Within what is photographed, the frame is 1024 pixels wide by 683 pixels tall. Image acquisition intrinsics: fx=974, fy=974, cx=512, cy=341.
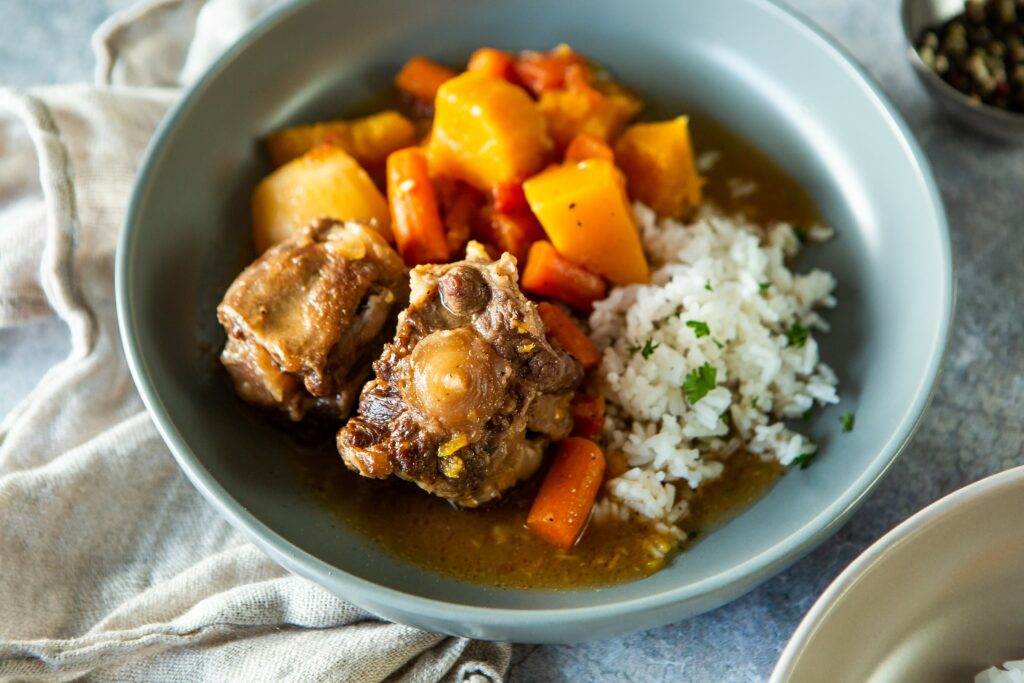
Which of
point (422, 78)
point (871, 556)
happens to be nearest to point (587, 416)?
point (871, 556)

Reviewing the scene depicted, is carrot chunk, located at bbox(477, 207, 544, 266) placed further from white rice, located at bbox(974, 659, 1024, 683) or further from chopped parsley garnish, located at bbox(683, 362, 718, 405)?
white rice, located at bbox(974, 659, 1024, 683)

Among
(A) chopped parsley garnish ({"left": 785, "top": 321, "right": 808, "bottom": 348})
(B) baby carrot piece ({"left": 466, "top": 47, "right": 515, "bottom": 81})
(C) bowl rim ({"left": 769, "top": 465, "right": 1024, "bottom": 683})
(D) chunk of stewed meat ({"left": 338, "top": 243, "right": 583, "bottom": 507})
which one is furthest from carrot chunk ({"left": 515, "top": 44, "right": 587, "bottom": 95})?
(C) bowl rim ({"left": 769, "top": 465, "right": 1024, "bottom": 683})

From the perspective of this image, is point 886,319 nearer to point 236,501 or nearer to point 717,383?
point 717,383

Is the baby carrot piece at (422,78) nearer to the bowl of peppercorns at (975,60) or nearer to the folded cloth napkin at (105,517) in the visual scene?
the folded cloth napkin at (105,517)

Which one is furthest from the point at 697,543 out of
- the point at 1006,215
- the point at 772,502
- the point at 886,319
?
the point at 1006,215

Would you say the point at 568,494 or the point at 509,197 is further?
the point at 509,197

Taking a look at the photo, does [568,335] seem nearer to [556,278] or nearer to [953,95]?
[556,278]

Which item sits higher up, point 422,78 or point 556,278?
point 422,78
